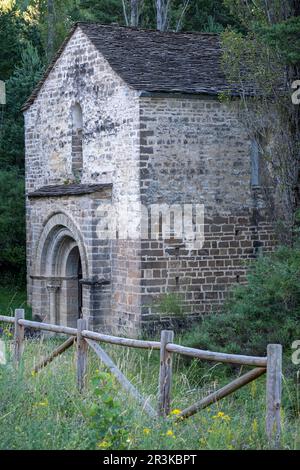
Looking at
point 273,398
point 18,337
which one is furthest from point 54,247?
point 273,398

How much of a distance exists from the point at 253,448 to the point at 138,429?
1.08 m

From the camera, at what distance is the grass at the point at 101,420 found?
824 cm

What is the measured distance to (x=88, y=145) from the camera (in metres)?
20.5

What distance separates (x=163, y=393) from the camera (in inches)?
387

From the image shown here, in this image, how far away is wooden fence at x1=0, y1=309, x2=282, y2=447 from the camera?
28.0ft

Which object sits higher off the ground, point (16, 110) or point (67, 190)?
point (16, 110)

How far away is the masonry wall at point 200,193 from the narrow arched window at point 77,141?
9.53 feet

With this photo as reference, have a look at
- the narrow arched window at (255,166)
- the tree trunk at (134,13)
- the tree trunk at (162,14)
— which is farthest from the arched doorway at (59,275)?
the tree trunk at (134,13)

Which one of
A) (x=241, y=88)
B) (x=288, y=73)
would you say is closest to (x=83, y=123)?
(x=241, y=88)

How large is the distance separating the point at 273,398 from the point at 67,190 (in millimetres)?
12564

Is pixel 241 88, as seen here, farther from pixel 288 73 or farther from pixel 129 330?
pixel 129 330

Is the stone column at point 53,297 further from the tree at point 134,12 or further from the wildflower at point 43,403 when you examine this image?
the tree at point 134,12

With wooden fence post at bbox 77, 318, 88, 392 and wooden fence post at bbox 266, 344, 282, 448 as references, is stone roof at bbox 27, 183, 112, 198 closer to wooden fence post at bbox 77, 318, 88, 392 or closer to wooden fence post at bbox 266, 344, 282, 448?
wooden fence post at bbox 77, 318, 88, 392

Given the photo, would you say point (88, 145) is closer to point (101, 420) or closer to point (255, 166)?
point (255, 166)
